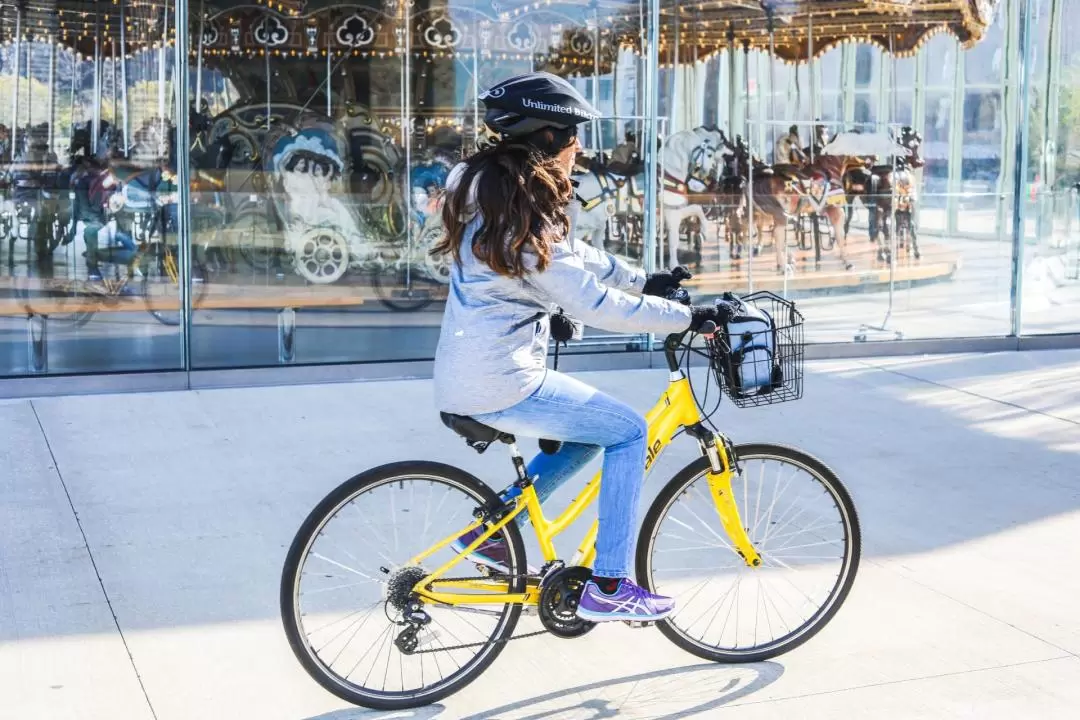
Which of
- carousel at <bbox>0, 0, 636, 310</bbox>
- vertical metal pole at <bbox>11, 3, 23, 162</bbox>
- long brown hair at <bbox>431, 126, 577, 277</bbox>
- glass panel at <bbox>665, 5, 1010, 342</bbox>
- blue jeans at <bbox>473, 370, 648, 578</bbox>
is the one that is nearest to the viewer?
long brown hair at <bbox>431, 126, 577, 277</bbox>

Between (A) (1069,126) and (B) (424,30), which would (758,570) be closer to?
(B) (424,30)

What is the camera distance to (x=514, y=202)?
3938 millimetres

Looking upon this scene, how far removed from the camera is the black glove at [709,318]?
13.5ft

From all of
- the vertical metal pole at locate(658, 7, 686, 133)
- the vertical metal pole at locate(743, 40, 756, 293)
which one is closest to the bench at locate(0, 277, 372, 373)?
the vertical metal pole at locate(658, 7, 686, 133)

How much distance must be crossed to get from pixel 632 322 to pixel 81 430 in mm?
4889

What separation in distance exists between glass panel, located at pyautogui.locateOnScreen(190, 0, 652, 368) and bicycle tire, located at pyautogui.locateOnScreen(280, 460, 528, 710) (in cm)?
600

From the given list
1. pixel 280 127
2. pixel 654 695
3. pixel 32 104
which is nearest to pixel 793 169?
pixel 280 127

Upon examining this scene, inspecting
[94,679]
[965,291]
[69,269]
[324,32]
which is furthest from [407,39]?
[94,679]

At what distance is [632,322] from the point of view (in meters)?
4.01

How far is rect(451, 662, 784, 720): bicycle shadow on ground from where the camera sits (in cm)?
423

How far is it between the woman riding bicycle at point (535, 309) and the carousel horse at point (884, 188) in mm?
7230

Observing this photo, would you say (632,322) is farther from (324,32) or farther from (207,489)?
(324,32)

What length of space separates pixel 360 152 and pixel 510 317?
6.82m

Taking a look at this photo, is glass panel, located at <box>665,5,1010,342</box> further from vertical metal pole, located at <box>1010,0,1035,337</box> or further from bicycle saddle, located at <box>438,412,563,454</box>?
bicycle saddle, located at <box>438,412,563,454</box>
